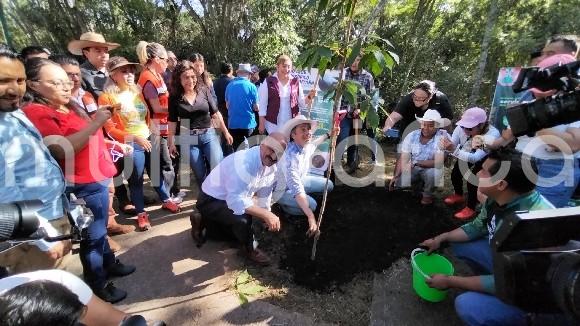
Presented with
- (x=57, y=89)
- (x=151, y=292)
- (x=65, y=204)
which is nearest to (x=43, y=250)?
(x=65, y=204)

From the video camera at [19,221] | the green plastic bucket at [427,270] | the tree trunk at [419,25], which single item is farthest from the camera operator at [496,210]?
the tree trunk at [419,25]

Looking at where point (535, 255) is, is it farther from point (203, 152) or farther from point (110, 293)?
point (203, 152)

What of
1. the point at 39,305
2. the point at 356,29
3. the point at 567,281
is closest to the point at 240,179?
the point at 39,305

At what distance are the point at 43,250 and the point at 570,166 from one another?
3333 millimetres

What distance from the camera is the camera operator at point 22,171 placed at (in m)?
1.62

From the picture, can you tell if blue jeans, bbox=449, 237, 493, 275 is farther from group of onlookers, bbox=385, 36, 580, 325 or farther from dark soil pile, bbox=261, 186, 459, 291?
dark soil pile, bbox=261, 186, 459, 291

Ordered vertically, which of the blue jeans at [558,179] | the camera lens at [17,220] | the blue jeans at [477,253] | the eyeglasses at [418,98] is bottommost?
the blue jeans at [477,253]

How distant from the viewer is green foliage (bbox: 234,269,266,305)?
2.67 m

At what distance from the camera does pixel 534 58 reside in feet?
10.5

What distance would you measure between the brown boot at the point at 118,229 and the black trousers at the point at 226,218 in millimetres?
944

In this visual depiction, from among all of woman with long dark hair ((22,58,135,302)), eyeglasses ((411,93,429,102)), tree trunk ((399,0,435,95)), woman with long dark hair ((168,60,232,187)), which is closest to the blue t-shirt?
woman with long dark hair ((168,60,232,187))

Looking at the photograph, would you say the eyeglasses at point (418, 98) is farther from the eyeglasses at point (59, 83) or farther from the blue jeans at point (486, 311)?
the eyeglasses at point (59, 83)

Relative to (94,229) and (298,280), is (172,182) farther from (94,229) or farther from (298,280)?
(298,280)

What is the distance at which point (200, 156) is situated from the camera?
Result: 3.93 metres
